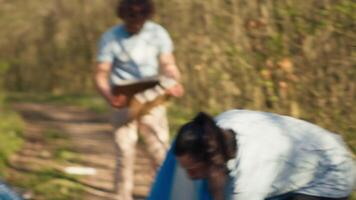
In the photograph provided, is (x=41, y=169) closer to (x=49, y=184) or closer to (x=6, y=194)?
(x=49, y=184)

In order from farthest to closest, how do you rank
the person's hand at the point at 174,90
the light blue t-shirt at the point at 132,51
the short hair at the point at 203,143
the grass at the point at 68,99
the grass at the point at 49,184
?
1. the grass at the point at 68,99
2. the grass at the point at 49,184
3. the light blue t-shirt at the point at 132,51
4. the person's hand at the point at 174,90
5. the short hair at the point at 203,143

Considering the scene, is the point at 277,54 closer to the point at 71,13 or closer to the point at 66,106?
the point at 66,106

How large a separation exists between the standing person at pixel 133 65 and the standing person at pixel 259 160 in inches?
127

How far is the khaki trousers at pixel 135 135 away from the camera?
934 cm

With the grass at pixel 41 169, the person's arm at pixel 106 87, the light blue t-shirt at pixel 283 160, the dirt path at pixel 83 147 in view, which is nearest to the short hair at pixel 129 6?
the person's arm at pixel 106 87

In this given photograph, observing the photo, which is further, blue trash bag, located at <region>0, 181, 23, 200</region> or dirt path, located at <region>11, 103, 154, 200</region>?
dirt path, located at <region>11, 103, 154, 200</region>

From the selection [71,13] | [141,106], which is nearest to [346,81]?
[141,106]

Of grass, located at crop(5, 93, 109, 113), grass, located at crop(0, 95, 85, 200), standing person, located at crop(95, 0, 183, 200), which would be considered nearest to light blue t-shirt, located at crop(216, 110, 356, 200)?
standing person, located at crop(95, 0, 183, 200)

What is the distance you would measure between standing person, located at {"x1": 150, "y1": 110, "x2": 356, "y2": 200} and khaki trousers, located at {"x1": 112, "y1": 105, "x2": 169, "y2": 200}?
3.34m

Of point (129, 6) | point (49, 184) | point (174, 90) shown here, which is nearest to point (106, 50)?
point (129, 6)

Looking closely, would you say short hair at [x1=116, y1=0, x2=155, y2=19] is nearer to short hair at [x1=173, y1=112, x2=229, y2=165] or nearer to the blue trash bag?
the blue trash bag

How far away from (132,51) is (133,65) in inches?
4.7

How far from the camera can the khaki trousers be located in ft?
30.7

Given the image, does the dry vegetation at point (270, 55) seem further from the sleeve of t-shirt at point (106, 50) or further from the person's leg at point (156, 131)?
the sleeve of t-shirt at point (106, 50)
